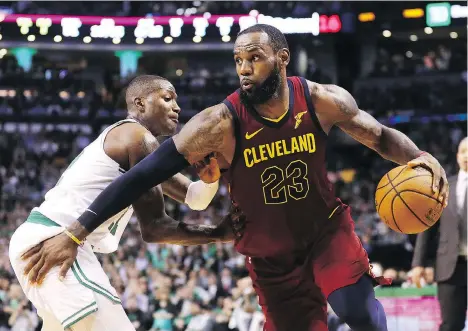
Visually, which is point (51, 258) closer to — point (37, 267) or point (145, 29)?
point (37, 267)

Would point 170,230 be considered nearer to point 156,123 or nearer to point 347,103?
point 156,123

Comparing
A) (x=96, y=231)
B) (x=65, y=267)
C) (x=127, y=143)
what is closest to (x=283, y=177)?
(x=127, y=143)

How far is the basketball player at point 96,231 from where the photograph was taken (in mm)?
4105

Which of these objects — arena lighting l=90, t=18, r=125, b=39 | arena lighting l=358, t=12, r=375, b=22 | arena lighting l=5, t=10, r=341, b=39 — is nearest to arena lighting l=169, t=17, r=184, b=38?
arena lighting l=5, t=10, r=341, b=39

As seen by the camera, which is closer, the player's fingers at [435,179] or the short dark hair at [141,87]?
the player's fingers at [435,179]

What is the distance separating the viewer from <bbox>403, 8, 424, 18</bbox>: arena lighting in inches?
1043

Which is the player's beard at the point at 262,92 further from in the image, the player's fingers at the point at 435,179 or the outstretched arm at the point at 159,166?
the player's fingers at the point at 435,179

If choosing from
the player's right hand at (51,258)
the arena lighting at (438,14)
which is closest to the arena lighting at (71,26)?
the arena lighting at (438,14)

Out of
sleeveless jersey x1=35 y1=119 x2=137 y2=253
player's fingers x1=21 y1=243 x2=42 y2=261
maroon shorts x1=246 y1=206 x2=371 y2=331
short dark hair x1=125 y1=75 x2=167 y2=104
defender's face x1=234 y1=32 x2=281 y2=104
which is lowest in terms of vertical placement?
maroon shorts x1=246 y1=206 x2=371 y2=331

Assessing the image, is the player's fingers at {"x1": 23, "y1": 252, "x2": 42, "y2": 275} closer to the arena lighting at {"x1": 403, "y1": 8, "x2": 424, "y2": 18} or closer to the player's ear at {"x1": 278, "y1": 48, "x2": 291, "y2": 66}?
the player's ear at {"x1": 278, "y1": 48, "x2": 291, "y2": 66}

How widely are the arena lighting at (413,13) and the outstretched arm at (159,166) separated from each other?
2377 cm

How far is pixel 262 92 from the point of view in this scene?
407 centimetres

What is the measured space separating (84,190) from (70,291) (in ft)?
1.84

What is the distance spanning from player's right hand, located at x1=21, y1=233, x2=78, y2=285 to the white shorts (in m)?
0.06
